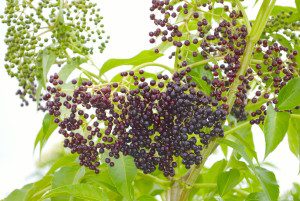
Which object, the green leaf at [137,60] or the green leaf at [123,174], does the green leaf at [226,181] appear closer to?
the green leaf at [123,174]

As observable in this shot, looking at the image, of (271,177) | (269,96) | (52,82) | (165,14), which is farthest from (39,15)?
(271,177)

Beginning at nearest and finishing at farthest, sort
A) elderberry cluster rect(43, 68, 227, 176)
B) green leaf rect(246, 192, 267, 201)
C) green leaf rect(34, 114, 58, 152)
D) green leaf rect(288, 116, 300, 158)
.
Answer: elderberry cluster rect(43, 68, 227, 176)
green leaf rect(246, 192, 267, 201)
green leaf rect(34, 114, 58, 152)
green leaf rect(288, 116, 300, 158)

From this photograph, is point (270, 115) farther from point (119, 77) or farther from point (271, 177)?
point (119, 77)

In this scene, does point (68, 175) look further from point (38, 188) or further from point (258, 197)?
point (258, 197)

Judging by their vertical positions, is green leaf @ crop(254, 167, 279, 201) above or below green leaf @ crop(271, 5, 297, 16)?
below

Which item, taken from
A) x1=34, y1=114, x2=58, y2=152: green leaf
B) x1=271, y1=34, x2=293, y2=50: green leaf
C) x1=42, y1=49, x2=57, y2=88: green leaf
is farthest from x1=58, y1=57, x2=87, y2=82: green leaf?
x1=271, y1=34, x2=293, y2=50: green leaf

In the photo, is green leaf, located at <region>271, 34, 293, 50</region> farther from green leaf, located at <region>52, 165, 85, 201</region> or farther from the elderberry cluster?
green leaf, located at <region>52, 165, 85, 201</region>
